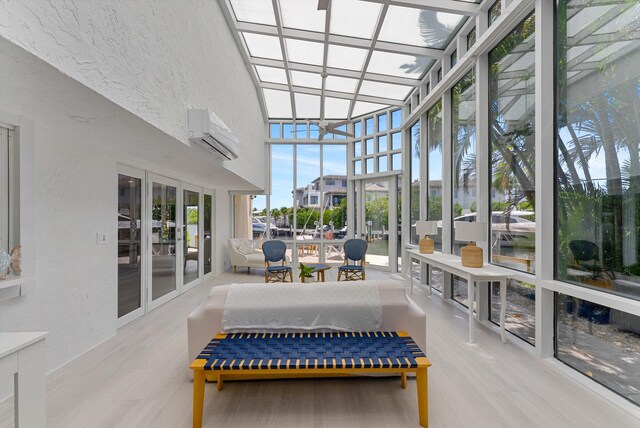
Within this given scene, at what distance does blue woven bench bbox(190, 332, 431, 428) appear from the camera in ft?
6.31

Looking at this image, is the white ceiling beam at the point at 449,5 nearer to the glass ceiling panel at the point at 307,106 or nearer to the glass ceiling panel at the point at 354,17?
the glass ceiling panel at the point at 354,17

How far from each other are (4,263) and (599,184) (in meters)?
4.41

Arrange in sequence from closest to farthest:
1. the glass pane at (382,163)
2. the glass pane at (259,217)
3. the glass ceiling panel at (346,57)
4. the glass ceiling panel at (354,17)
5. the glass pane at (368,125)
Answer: the glass ceiling panel at (354,17) → the glass ceiling panel at (346,57) → the glass pane at (382,163) → the glass pane at (368,125) → the glass pane at (259,217)

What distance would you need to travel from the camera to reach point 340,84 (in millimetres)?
6840

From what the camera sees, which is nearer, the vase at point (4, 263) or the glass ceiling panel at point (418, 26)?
the vase at point (4, 263)

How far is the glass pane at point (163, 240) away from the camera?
463 cm

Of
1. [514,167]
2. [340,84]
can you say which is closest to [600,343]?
[514,167]

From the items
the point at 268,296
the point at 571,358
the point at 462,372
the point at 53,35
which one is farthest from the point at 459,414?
the point at 53,35

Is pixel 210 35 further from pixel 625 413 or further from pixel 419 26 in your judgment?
pixel 625 413

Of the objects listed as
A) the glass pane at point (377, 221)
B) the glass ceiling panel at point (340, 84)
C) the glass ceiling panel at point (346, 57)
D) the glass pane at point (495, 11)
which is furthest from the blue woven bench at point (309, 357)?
the glass ceiling panel at point (340, 84)

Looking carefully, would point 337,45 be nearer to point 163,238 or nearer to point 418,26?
point 418,26

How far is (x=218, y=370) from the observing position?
6.27 ft

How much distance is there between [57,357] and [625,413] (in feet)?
14.4

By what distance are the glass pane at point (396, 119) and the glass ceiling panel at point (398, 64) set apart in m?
1.31
